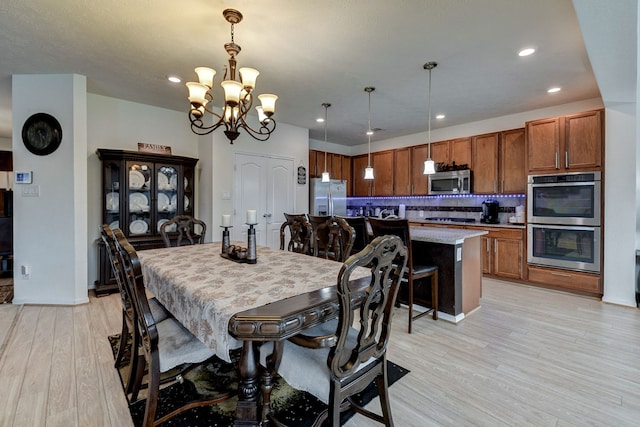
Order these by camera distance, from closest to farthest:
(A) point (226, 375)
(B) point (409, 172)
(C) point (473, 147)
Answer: (A) point (226, 375), (C) point (473, 147), (B) point (409, 172)

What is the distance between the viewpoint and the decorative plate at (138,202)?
4059 mm

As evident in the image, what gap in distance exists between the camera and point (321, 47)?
2.70m

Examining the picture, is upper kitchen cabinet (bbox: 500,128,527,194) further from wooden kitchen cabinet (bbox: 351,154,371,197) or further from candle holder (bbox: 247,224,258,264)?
candle holder (bbox: 247,224,258,264)

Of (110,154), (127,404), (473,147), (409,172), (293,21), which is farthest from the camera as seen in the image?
(409,172)

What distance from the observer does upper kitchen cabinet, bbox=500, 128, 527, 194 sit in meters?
4.54

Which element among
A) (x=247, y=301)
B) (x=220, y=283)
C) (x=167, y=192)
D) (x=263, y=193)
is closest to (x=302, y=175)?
(x=263, y=193)

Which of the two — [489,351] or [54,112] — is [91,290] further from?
[489,351]

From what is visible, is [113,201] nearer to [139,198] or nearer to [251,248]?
[139,198]

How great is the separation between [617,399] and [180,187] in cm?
491

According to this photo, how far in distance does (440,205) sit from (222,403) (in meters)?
5.20

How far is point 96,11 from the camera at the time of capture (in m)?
2.18

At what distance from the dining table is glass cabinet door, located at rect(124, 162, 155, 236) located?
2363 millimetres

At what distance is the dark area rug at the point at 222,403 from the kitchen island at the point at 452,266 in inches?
46.3

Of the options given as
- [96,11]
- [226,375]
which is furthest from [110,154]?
[226,375]
